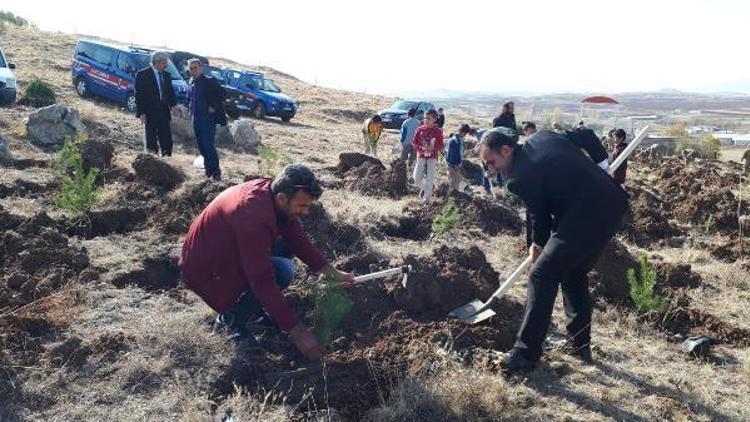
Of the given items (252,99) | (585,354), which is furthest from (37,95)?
(585,354)

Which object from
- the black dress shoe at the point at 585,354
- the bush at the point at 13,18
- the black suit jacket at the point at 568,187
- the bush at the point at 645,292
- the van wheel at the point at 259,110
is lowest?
the black dress shoe at the point at 585,354

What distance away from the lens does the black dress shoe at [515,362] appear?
4.08 m

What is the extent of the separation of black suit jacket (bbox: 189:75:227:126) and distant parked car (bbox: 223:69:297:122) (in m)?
12.4

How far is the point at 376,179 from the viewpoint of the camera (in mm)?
9828

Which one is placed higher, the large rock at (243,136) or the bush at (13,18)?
the bush at (13,18)

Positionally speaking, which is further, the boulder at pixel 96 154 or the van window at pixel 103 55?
the van window at pixel 103 55

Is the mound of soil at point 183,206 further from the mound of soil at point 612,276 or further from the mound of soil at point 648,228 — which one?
the mound of soil at point 648,228

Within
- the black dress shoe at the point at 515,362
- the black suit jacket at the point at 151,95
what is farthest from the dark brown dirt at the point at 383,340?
the black suit jacket at the point at 151,95

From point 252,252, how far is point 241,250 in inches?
2.9

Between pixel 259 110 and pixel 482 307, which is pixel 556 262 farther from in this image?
pixel 259 110

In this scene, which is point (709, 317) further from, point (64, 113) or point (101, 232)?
point (64, 113)

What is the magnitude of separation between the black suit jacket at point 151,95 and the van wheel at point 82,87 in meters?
8.91

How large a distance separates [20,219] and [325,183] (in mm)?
4857

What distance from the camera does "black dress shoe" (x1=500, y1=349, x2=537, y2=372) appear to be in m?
4.08
